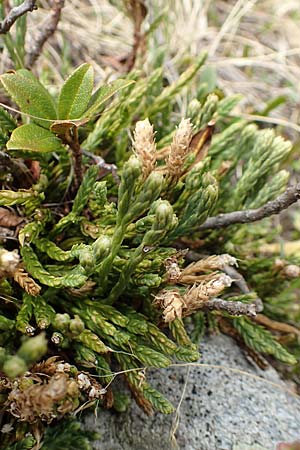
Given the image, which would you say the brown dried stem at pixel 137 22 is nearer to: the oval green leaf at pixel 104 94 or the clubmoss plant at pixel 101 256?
the clubmoss plant at pixel 101 256

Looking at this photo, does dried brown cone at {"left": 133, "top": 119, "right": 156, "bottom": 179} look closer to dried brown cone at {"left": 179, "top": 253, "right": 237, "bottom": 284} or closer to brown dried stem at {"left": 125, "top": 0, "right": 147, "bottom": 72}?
dried brown cone at {"left": 179, "top": 253, "right": 237, "bottom": 284}

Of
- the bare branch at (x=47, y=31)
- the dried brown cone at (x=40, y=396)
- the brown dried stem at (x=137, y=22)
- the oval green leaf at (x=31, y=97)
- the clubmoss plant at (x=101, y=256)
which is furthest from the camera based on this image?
the brown dried stem at (x=137, y=22)

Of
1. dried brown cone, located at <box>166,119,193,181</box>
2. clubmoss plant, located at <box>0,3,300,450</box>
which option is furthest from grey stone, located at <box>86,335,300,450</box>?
dried brown cone, located at <box>166,119,193,181</box>

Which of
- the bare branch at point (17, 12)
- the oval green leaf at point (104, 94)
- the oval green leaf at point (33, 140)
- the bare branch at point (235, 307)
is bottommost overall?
the bare branch at point (235, 307)

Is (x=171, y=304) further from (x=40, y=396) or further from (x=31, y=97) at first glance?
(x=31, y=97)

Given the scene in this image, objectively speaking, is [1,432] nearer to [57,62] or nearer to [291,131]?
[57,62]

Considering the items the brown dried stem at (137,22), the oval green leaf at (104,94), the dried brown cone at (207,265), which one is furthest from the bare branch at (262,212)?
the brown dried stem at (137,22)

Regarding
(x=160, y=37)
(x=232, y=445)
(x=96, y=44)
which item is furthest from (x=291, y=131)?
(x=232, y=445)

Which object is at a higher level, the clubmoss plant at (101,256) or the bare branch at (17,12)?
the bare branch at (17,12)
